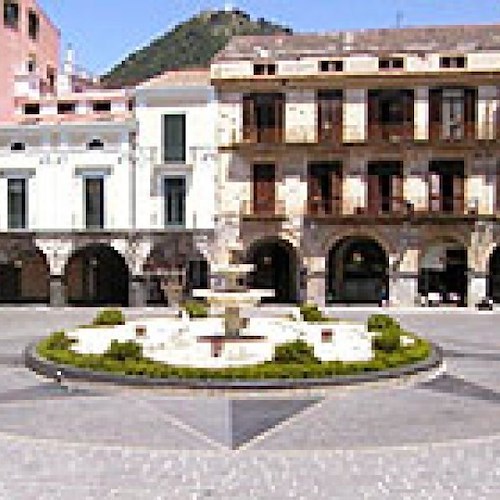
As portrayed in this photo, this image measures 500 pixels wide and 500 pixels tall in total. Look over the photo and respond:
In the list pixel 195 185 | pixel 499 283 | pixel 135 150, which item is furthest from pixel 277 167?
pixel 499 283

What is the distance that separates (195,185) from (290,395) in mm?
26570

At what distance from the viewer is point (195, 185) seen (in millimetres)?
43906

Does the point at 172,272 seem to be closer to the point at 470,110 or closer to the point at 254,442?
the point at 470,110

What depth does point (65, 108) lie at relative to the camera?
47.2 metres

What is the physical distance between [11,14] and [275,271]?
884 inches

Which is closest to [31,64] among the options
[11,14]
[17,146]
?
[11,14]

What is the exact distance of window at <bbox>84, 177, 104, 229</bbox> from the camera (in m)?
45.0

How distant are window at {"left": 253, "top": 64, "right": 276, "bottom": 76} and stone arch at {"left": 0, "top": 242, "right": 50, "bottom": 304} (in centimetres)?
1580

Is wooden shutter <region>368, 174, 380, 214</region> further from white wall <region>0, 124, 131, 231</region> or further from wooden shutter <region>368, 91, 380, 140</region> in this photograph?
white wall <region>0, 124, 131, 231</region>

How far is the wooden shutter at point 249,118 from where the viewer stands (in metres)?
43.5

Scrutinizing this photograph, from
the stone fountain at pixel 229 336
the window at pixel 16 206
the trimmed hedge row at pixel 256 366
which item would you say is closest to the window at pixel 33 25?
the window at pixel 16 206

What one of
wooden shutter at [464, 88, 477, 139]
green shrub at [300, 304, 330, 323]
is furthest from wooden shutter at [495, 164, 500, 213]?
green shrub at [300, 304, 330, 323]

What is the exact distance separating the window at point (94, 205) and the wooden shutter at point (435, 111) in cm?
1748

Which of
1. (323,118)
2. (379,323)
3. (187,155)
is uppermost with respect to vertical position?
(323,118)
